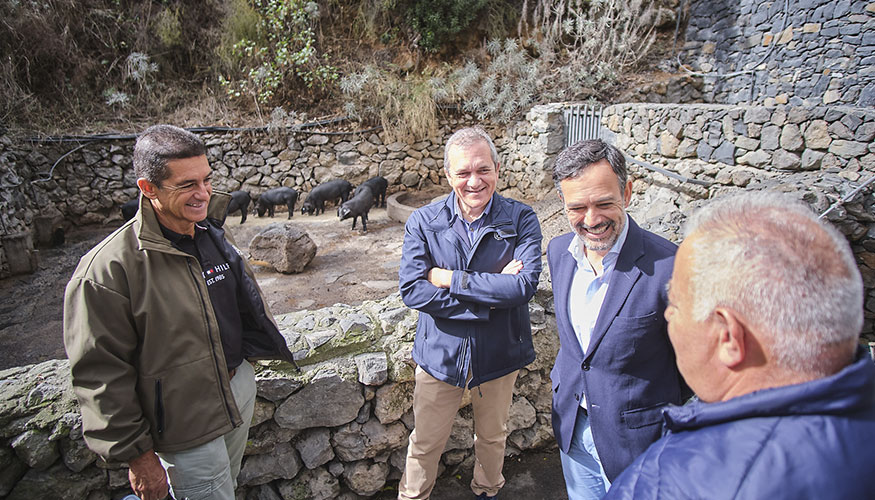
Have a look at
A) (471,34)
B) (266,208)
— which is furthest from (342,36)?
(266,208)

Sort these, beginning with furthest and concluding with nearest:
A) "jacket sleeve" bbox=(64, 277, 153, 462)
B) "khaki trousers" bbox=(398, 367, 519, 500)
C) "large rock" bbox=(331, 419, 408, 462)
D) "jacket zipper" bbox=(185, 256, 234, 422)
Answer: "large rock" bbox=(331, 419, 408, 462)
"khaki trousers" bbox=(398, 367, 519, 500)
"jacket zipper" bbox=(185, 256, 234, 422)
"jacket sleeve" bbox=(64, 277, 153, 462)

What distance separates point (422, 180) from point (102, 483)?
969 cm

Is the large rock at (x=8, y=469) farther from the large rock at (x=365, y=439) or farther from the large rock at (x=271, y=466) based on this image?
the large rock at (x=365, y=439)

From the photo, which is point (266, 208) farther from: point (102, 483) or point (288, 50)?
point (102, 483)

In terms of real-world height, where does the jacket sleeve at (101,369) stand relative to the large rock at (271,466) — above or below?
above

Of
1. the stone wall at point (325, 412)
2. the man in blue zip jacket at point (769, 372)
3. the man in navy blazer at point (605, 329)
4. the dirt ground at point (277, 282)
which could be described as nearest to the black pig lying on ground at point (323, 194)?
the dirt ground at point (277, 282)

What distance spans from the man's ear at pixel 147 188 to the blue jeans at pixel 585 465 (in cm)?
176

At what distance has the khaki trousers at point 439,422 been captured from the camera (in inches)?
80.0

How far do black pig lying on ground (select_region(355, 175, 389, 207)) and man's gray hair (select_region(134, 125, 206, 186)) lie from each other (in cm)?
784

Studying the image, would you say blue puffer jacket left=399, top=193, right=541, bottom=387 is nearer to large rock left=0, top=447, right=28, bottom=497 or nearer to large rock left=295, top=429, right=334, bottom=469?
large rock left=295, top=429, right=334, bottom=469

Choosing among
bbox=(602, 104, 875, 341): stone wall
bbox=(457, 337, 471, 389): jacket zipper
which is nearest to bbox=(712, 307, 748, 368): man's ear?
bbox=(457, 337, 471, 389): jacket zipper

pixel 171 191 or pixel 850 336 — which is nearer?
pixel 850 336

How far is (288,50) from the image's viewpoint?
434 inches

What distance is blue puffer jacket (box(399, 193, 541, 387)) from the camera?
6.21 ft
